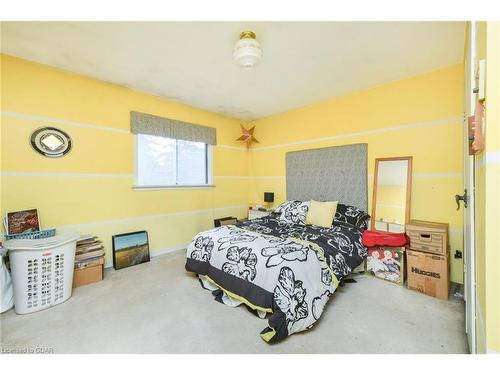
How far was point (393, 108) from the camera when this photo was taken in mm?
2975

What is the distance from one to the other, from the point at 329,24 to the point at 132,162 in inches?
116

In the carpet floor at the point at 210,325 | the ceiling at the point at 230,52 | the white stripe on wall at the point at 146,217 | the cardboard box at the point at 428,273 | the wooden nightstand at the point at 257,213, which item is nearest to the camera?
the carpet floor at the point at 210,325

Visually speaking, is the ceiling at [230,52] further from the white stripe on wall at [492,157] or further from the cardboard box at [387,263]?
the cardboard box at [387,263]

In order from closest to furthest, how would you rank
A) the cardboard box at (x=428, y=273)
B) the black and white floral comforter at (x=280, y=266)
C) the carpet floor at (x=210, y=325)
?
the carpet floor at (x=210, y=325)
the black and white floral comforter at (x=280, y=266)
the cardboard box at (x=428, y=273)

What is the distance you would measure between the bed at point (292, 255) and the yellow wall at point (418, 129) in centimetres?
30

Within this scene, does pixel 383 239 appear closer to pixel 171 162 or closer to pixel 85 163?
pixel 171 162

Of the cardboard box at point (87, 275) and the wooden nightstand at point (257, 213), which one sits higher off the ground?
the wooden nightstand at point (257, 213)

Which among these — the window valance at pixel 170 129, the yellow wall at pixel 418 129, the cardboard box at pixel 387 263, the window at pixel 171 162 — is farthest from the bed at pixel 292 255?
the window valance at pixel 170 129

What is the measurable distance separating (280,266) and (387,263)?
1.59m

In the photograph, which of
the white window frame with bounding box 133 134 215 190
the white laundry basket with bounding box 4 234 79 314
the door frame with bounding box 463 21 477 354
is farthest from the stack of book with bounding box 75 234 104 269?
the door frame with bounding box 463 21 477 354

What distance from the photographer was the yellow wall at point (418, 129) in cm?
255
